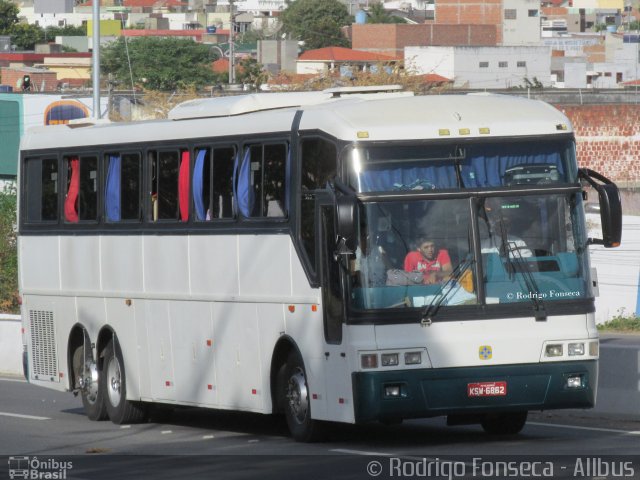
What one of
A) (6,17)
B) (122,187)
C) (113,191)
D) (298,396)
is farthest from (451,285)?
(6,17)

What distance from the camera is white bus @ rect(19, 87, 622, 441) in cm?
1395

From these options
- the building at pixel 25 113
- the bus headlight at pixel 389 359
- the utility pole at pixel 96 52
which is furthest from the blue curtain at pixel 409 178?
the building at pixel 25 113

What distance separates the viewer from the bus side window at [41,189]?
19984mm

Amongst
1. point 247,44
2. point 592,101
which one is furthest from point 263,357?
point 247,44

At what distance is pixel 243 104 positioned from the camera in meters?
16.6

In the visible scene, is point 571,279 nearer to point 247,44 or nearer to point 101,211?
point 101,211

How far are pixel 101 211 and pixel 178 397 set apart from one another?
8.72 feet

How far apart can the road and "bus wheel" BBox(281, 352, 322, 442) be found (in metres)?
0.14

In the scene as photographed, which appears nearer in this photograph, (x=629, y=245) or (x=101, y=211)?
(x=101, y=211)

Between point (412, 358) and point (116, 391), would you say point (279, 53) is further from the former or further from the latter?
point (412, 358)

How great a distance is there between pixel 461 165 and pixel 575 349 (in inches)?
77.7

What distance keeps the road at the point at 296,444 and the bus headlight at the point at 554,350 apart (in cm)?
85

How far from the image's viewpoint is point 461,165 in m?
14.4

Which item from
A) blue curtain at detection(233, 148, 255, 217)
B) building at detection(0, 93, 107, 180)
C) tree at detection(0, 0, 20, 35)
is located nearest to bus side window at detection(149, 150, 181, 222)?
blue curtain at detection(233, 148, 255, 217)
